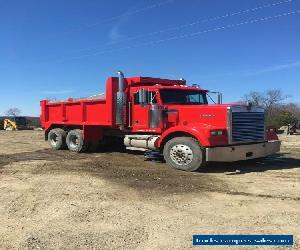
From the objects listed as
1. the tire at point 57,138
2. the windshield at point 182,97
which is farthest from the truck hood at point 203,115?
the tire at point 57,138

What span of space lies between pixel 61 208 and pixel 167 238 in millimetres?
2283

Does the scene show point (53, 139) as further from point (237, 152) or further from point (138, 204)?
point (138, 204)

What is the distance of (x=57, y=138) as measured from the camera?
17406 mm

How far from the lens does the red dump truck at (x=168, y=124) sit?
11.4 metres

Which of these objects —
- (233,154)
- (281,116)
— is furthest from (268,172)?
(281,116)

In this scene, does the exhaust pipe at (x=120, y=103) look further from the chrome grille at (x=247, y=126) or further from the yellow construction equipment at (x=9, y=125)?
the yellow construction equipment at (x=9, y=125)

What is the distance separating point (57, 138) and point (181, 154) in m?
7.35

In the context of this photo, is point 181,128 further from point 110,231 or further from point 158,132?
point 110,231

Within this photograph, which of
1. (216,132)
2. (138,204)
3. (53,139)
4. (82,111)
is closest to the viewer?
(138,204)

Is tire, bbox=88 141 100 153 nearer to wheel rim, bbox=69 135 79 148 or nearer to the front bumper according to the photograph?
wheel rim, bbox=69 135 79 148

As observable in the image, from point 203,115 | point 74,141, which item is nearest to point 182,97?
point 203,115

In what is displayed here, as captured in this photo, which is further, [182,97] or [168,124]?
[182,97]

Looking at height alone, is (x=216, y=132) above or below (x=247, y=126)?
below

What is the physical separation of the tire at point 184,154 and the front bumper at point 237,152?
0.34 meters
